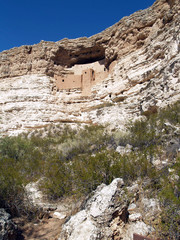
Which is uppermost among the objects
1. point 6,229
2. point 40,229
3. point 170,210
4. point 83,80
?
point 83,80

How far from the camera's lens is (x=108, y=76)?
1532 centimetres

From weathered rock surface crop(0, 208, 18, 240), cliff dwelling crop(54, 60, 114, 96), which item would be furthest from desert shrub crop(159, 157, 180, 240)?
cliff dwelling crop(54, 60, 114, 96)

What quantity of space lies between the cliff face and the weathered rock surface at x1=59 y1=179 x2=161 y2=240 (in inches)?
259

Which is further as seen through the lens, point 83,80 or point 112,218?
point 83,80

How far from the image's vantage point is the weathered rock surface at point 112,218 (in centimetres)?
251

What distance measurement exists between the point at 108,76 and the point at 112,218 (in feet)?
44.8

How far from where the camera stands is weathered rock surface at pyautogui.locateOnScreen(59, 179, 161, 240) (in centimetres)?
251

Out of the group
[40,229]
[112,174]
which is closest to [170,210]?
[112,174]

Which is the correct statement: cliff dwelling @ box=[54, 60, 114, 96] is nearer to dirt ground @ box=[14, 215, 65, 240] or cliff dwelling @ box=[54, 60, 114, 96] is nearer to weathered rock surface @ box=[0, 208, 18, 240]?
dirt ground @ box=[14, 215, 65, 240]

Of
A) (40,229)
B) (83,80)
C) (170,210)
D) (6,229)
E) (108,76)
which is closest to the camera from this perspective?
(170,210)

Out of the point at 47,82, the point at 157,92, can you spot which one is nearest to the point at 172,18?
the point at 157,92

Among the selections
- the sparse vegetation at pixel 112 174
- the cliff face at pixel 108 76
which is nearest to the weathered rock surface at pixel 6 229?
the sparse vegetation at pixel 112 174

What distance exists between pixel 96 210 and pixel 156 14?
14432 mm

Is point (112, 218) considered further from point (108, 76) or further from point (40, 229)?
point (108, 76)
